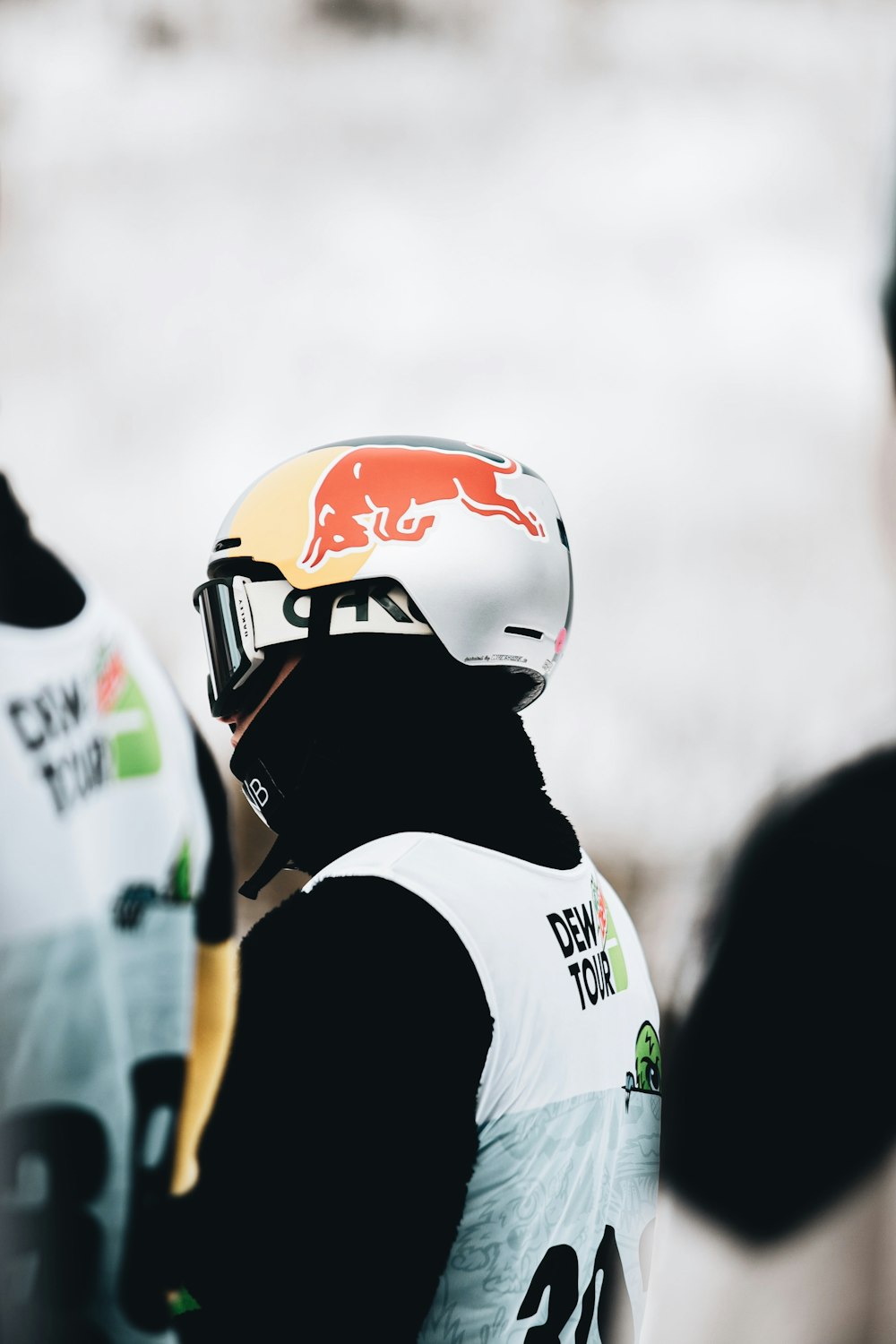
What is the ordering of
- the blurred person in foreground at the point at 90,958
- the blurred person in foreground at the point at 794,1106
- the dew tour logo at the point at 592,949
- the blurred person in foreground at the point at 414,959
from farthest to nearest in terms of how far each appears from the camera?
the blurred person in foreground at the point at 794,1106, the dew tour logo at the point at 592,949, the blurred person in foreground at the point at 414,959, the blurred person in foreground at the point at 90,958

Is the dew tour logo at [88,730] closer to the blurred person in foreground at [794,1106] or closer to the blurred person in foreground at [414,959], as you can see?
the blurred person in foreground at [414,959]

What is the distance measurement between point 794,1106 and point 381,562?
3.55ft

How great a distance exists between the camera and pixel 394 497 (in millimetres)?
1018

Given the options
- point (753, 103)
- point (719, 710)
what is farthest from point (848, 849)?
point (753, 103)

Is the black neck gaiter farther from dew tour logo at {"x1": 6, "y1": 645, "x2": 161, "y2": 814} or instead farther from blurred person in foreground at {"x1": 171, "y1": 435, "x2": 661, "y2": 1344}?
dew tour logo at {"x1": 6, "y1": 645, "x2": 161, "y2": 814}

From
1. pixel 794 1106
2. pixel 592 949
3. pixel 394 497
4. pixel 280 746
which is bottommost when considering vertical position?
pixel 794 1106

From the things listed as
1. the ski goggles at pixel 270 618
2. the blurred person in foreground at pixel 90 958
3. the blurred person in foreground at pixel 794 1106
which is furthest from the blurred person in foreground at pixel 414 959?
the blurred person in foreground at pixel 794 1106

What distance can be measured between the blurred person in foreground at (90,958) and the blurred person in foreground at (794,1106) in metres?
1.19

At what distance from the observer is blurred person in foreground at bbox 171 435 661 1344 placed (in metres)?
0.75

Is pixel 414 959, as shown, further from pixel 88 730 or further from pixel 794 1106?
pixel 794 1106

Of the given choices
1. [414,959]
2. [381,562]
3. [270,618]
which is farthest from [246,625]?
[414,959]

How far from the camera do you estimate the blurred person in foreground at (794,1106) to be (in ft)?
4.82

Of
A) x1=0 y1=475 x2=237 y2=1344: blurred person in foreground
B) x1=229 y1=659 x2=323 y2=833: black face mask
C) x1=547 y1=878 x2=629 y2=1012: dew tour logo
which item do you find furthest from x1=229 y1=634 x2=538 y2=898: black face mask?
x1=0 y1=475 x2=237 y2=1344: blurred person in foreground

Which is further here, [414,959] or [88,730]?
[414,959]
